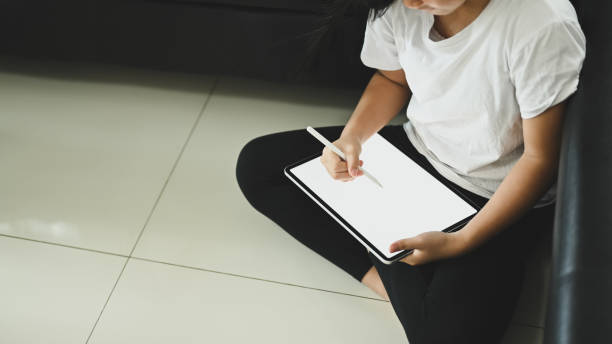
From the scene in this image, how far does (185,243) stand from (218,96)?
48cm

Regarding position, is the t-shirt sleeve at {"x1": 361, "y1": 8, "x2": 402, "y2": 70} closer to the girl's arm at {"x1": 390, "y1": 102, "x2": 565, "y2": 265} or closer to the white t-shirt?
the white t-shirt

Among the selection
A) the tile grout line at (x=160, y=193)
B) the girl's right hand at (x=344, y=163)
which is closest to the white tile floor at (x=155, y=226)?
the tile grout line at (x=160, y=193)

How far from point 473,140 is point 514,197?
108 mm

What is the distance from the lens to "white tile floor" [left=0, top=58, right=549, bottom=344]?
100 centimetres

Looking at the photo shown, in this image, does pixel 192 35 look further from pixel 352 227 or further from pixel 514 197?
pixel 514 197

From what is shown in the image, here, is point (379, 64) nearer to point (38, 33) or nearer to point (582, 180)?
point (582, 180)

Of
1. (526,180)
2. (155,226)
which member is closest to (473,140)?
(526,180)

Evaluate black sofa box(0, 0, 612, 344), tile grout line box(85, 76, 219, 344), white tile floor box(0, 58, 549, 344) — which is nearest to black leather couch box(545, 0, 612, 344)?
black sofa box(0, 0, 612, 344)

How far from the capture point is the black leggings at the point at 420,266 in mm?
827

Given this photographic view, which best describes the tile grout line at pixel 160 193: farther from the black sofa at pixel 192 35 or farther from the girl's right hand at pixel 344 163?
the girl's right hand at pixel 344 163

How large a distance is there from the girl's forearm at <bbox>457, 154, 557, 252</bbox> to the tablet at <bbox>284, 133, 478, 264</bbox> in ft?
0.15

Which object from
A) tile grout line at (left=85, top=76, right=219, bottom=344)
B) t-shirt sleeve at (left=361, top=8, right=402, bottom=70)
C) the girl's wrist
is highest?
tile grout line at (left=85, top=76, right=219, bottom=344)

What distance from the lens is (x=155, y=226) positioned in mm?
1168

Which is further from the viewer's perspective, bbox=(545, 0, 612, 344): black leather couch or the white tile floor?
the white tile floor
